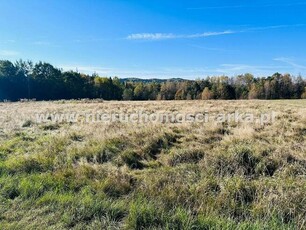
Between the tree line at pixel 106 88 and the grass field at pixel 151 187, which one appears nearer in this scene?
the grass field at pixel 151 187

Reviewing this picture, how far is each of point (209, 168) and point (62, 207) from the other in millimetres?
2948

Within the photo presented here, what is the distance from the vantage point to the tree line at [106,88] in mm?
64500

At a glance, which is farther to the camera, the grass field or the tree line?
the tree line

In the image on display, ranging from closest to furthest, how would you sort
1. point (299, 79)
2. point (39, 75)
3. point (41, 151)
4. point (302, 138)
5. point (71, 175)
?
point (71, 175)
point (41, 151)
point (302, 138)
point (39, 75)
point (299, 79)

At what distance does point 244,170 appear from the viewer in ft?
18.6

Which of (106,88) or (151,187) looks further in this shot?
(106,88)

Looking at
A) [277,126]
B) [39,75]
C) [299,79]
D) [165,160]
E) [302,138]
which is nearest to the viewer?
[165,160]

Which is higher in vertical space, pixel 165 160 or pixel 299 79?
pixel 299 79

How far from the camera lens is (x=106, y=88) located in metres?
80.2

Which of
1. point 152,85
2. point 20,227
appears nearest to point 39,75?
point 152,85

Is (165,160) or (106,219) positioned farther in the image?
(165,160)

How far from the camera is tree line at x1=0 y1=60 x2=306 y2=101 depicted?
212ft

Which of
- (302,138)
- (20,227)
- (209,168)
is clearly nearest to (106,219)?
(20,227)

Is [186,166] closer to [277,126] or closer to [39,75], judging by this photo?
[277,126]
